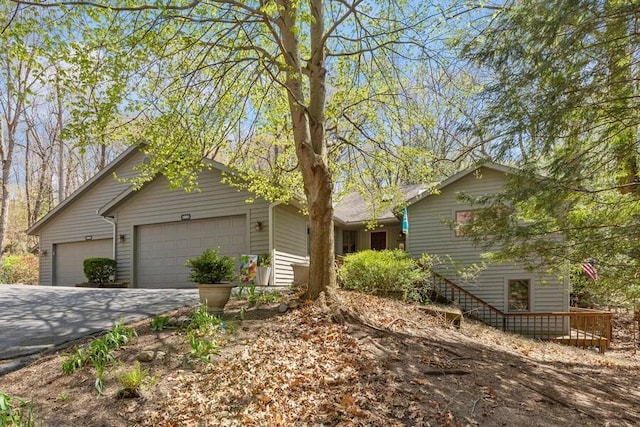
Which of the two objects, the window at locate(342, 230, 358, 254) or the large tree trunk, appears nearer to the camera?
the large tree trunk

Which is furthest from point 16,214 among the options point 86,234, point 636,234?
point 636,234

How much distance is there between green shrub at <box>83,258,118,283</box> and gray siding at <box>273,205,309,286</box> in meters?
6.31

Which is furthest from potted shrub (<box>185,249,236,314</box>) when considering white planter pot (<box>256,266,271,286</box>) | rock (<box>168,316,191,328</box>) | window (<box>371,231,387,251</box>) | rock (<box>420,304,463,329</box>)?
window (<box>371,231,387,251</box>)

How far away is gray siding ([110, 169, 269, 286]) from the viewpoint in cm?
1278

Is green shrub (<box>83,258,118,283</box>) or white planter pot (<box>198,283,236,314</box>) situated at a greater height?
white planter pot (<box>198,283,236,314</box>)

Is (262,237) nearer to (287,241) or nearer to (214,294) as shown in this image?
(287,241)

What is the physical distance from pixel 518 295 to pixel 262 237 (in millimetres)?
8837

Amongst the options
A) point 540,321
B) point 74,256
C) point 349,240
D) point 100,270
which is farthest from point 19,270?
point 540,321

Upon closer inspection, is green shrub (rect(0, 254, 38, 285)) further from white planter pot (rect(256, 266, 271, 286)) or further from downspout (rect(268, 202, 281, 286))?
downspout (rect(268, 202, 281, 286))

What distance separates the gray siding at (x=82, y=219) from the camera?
16641mm

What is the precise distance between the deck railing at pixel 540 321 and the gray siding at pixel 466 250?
43cm

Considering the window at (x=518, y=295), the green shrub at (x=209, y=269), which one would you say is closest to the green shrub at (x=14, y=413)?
the green shrub at (x=209, y=269)

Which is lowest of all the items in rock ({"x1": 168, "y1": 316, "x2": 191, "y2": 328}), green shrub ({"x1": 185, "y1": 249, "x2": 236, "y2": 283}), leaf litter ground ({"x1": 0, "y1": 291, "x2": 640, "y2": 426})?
leaf litter ground ({"x1": 0, "y1": 291, "x2": 640, "y2": 426})

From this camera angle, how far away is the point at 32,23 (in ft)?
19.5
